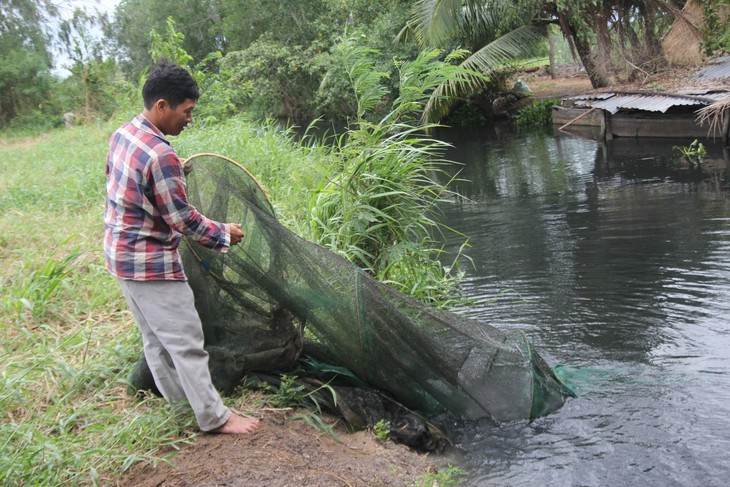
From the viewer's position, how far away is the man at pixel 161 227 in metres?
2.99

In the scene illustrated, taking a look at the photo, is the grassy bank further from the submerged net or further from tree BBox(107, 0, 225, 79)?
tree BBox(107, 0, 225, 79)

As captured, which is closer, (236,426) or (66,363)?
(236,426)

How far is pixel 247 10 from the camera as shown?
1444 inches

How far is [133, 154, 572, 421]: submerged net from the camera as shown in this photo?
3660 millimetres

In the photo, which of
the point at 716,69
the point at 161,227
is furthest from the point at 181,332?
the point at 716,69

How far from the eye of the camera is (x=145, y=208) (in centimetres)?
302

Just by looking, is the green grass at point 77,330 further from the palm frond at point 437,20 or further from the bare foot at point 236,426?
the palm frond at point 437,20

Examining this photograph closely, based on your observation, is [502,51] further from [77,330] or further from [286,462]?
[286,462]

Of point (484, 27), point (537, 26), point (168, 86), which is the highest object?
point (484, 27)

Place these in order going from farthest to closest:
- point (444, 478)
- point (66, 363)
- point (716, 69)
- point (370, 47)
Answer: point (370, 47), point (716, 69), point (66, 363), point (444, 478)

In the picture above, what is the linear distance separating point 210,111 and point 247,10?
25.8 m

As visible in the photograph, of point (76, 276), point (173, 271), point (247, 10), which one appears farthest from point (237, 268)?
point (247, 10)

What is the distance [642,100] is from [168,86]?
627 inches

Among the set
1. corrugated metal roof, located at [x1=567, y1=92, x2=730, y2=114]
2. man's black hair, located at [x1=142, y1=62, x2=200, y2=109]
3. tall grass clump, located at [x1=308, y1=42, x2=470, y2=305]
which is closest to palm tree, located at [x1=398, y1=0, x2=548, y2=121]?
corrugated metal roof, located at [x1=567, y1=92, x2=730, y2=114]
